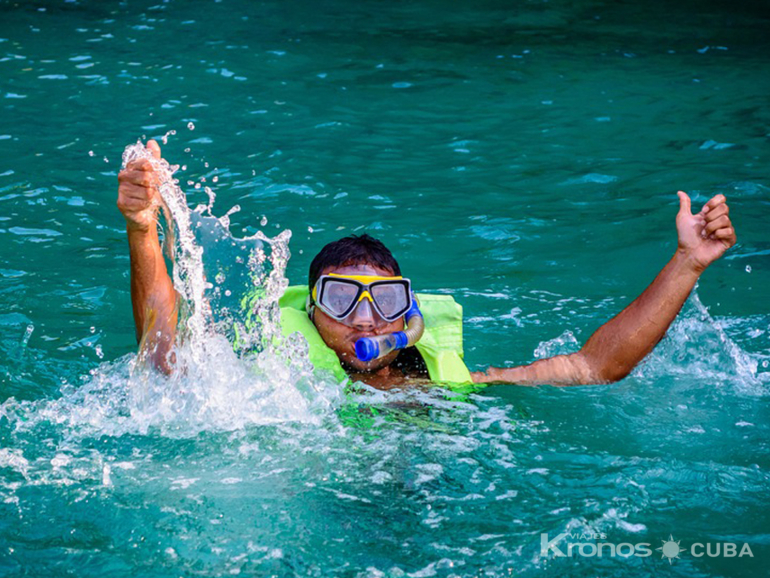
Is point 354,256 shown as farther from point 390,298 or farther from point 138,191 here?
point 138,191

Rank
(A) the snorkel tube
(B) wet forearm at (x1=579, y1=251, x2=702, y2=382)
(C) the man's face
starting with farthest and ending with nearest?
(C) the man's face, (A) the snorkel tube, (B) wet forearm at (x1=579, y1=251, x2=702, y2=382)

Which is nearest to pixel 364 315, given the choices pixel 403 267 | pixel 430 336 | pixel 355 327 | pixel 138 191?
pixel 355 327

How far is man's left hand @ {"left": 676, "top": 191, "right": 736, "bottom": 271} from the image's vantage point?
4.29 metres

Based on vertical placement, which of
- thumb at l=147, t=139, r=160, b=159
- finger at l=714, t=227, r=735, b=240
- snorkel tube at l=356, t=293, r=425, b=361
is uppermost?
thumb at l=147, t=139, r=160, b=159

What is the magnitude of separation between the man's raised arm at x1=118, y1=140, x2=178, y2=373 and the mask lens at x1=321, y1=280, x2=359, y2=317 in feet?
2.34

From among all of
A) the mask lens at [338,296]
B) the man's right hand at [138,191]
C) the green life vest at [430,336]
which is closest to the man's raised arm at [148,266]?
the man's right hand at [138,191]

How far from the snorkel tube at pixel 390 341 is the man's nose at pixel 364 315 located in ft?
0.22

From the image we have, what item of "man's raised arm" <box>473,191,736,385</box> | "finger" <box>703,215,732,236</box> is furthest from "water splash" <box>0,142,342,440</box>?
"finger" <box>703,215,732,236</box>

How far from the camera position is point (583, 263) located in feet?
22.2

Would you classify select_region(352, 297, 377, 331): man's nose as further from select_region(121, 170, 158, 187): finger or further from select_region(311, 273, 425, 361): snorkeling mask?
select_region(121, 170, 158, 187): finger

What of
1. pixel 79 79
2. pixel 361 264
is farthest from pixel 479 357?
pixel 79 79

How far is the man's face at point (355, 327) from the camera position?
4645 millimetres

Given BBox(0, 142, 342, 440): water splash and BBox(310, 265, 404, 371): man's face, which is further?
BBox(310, 265, 404, 371): man's face

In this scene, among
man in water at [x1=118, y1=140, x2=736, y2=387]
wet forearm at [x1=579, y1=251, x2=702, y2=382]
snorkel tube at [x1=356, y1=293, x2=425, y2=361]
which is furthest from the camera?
snorkel tube at [x1=356, y1=293, x2=425, y2=361]
